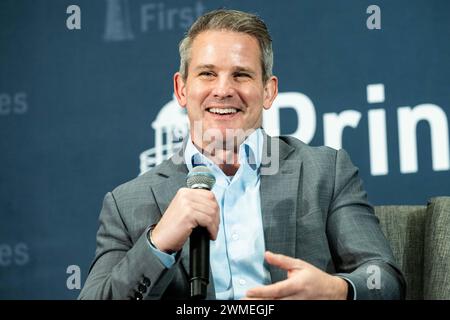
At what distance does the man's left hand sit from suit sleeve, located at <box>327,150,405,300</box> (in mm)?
107

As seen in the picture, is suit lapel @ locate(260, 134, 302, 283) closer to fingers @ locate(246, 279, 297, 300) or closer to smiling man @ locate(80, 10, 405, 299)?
smiling man @ locate(80, 10, 405, 299)

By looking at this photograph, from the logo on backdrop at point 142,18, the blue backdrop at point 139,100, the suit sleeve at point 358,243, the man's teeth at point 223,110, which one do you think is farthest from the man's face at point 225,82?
the logo on backdrop at point 142,18

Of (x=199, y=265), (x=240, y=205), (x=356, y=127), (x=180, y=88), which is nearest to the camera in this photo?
(x=199, y=265)

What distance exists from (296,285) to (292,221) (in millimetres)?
375

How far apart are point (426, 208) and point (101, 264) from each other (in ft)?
2.84

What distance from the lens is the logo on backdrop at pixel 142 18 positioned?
8.55ft

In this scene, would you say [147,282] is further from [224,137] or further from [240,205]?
[224,137]

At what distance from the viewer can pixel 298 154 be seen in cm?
177

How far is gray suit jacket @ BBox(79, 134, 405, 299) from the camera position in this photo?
150 centimetres

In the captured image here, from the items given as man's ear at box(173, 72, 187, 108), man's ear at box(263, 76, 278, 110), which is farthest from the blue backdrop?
man's ear at box(173, 72, 187, 108)

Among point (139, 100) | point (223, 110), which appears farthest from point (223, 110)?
point (139, 100)

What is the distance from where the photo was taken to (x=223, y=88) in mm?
1729

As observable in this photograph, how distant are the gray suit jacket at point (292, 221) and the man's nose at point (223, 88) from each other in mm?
154

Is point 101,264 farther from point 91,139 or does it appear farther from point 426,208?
point 91,139
